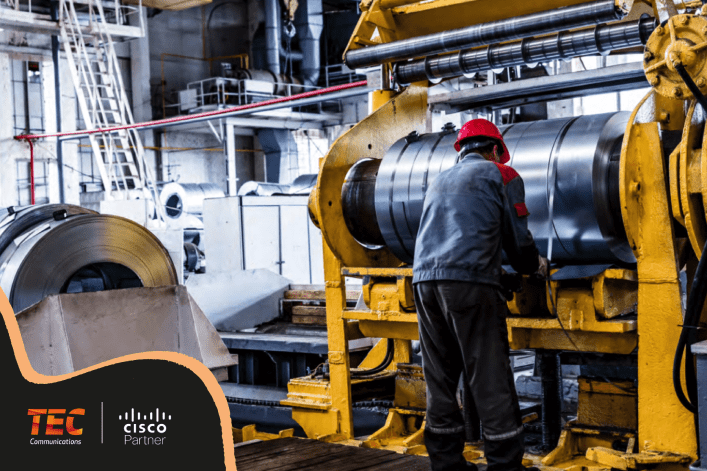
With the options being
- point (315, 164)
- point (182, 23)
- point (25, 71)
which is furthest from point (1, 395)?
point (182, 23)

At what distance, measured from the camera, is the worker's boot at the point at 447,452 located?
10.6 feet

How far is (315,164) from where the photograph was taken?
2156 centimetres

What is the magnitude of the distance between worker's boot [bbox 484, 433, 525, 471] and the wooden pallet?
46 centimetres

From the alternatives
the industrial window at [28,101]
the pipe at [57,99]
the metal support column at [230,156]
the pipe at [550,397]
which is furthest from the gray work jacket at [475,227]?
the industrial window at [28,101]

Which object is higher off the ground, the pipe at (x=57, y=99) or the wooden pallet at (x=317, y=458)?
the pipe at (x=57, y=99)

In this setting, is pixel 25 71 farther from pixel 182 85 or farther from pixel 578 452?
pixel 578 452

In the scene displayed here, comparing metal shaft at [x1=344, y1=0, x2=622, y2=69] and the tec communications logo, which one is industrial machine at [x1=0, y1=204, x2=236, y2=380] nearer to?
the tec communications logo

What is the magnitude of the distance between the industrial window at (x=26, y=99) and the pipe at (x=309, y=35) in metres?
6.36

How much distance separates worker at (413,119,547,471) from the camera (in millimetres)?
3084

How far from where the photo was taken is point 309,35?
20.5m

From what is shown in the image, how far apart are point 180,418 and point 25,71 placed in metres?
18.4

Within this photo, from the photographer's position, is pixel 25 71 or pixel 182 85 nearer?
pixel 25 71

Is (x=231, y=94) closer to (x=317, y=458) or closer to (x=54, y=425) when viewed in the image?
(x=317, y=458)

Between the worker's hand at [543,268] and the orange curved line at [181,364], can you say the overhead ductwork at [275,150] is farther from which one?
the orange curved line at [181,364]
